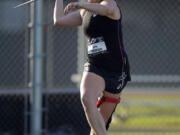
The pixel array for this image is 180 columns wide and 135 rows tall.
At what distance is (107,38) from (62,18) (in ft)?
1.84

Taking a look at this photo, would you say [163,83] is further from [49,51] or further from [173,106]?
[49,51]

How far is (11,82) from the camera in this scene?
7.25m

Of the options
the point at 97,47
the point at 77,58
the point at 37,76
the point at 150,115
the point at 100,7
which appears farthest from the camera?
the point at 150,115

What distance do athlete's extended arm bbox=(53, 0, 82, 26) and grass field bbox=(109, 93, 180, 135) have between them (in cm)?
228

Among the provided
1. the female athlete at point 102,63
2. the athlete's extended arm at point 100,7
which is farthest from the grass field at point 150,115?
the athlete's extended arm at point 100,7

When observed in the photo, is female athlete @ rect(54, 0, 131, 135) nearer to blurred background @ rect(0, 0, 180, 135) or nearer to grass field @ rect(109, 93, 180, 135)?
blurred background @ rect(0, 0, 180, 135)

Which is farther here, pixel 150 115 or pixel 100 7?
pixel 150 115

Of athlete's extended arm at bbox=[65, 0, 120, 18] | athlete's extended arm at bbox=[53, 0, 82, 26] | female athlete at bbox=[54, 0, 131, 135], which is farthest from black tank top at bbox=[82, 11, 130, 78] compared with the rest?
athlete's extended arm at bbox=[53, 0, 82, 26]

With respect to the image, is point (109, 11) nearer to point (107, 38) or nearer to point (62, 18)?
point (107, 38)

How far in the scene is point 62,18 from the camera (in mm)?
5109

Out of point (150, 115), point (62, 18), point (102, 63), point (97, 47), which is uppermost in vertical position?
point (62, 18)

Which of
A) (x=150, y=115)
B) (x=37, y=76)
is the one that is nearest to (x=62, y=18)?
(x=37, y=76)

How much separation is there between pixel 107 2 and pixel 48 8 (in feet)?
8.84

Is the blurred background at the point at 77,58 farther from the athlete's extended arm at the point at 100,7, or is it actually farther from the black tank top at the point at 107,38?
the athlete's extended arm at the point at 100,7
